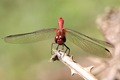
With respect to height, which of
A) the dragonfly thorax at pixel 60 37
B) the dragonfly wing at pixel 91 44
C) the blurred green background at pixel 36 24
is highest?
the dragonfly thorax at pixel 60 37

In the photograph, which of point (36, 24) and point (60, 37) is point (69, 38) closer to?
point (60, 37)

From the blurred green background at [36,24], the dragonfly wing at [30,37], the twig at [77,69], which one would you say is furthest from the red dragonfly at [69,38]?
the blurred green background at [36,24]

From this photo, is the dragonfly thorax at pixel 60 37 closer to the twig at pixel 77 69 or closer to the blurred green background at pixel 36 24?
the twig at pixel 77 69

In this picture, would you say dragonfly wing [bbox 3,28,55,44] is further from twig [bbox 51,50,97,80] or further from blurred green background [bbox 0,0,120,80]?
blurred green background [bbox 0,0,120,80]

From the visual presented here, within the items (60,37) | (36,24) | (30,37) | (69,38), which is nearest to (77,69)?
(60,37)

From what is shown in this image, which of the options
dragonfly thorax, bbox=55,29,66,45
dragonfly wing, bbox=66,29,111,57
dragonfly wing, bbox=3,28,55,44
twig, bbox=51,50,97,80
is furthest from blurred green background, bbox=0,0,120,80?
twig, bbox=51,50,97,80

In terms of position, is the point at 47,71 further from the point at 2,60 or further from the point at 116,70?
the point at 116,70
